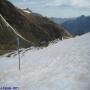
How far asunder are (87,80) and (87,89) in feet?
2.98

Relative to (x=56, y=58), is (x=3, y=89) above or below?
below

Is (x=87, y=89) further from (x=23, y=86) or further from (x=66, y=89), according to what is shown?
(x=23, y=86)

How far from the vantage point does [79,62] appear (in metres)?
14.4

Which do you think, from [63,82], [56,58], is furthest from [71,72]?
[56,58]

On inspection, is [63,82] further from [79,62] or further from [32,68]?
[32,68]

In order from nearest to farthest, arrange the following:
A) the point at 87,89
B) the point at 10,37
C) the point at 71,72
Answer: the point at 87,89
the point at 71,72
the point at 10,37

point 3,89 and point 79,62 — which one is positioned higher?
point 79,62

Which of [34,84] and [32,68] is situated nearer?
[34,84]

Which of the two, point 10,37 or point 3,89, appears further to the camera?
point 10,37

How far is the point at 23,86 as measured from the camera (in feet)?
42.9

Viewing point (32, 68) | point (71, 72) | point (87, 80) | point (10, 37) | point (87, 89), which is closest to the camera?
point (87, 89)

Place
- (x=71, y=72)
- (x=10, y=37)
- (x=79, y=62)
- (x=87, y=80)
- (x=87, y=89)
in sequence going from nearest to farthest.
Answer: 1. (x=87, y=89)
2. (x=87, y=80)
3. (x=71, y=72)
4. (x=79, y=62)
5. (x=10, y=37)

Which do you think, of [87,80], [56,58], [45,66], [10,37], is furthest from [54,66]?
[10,37]

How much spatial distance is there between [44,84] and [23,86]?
1.04 m
